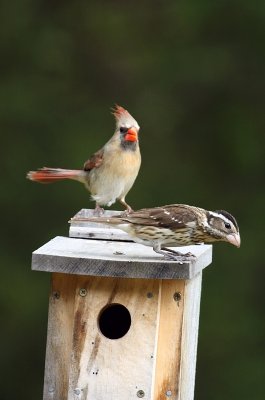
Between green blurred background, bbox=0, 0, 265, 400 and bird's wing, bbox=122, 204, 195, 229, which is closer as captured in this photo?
bird's wing, bbox=122, 204, 195, 229

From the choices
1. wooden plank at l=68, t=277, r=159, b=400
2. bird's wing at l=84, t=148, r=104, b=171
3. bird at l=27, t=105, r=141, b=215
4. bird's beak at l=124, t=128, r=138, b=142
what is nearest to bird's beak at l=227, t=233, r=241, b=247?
wooden plank at l=68, t=277, r=159, b=400

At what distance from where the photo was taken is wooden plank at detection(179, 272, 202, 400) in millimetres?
5699

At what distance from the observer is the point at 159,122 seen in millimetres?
10711

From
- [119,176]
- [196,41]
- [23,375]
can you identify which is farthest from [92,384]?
[196,41]

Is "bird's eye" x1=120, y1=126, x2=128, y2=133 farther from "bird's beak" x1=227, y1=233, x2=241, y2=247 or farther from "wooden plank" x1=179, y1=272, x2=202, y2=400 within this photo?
"bird's beak" x1=227, y1=233, x2=241, y2=247

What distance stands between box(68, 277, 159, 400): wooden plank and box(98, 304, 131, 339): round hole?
194mm

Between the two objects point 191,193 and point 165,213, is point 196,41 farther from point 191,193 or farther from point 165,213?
point 165,213

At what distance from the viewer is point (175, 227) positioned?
560 cm

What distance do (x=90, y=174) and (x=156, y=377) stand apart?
155cm

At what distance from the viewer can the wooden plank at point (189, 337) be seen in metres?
5.70

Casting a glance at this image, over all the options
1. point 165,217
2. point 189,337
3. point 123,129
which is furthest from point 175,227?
point 123,129

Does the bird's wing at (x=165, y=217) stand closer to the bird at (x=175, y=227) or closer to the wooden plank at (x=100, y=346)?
the bird at (x=175, y=227)

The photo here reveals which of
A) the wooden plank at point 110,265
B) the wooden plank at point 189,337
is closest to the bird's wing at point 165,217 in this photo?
the wooden plank at point 110,265

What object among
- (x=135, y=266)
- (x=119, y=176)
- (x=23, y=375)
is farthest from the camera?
(x=23, y=375)
